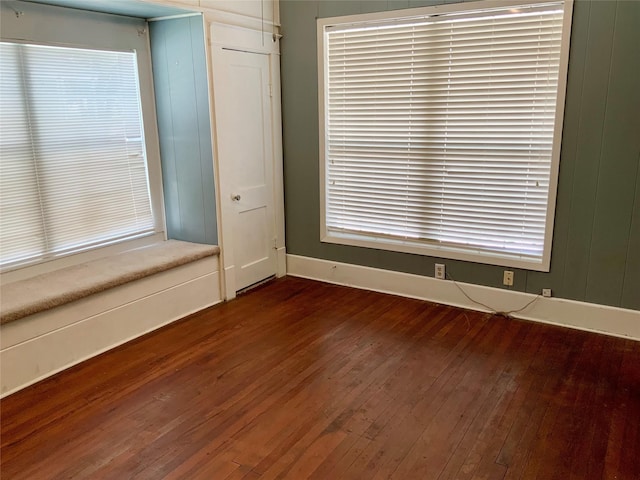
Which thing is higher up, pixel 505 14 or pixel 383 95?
pixel 505 14

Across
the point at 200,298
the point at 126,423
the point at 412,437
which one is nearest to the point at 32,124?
the point at 200,298

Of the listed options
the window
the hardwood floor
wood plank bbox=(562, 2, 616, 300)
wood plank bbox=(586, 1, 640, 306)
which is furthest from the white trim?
wood plank bbox=(586, 1, 640, 306)

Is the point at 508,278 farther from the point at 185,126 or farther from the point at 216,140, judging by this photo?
the point at 185,126

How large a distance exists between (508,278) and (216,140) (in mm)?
2347

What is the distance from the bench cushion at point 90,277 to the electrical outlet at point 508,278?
2133 mm

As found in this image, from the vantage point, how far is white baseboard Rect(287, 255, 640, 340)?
134 inches

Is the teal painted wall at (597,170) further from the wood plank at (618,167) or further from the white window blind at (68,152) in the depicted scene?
the white window blind at (68,152)

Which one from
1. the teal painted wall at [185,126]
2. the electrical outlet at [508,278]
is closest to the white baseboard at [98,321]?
the teal painted wall at [185,126]

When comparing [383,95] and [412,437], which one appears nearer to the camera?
[412,437]

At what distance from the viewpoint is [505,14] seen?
3398 mm

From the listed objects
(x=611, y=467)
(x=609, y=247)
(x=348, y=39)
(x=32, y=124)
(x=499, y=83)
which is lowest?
(x=611, y=467)

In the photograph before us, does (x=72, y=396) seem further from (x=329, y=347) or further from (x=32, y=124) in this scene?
(x=32, y=124)

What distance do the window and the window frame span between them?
4.41 feet

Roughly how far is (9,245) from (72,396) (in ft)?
3.56
